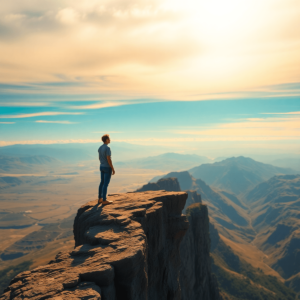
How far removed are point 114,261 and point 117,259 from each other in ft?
0.76

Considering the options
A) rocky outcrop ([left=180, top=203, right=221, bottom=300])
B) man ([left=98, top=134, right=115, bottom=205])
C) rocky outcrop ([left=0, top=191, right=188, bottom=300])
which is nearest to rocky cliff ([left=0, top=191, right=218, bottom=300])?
rocky outcrop ([left=0, top=191, right=188, bottom=300])

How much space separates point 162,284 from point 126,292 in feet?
36.4

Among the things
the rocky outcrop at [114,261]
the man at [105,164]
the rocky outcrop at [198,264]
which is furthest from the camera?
the rocky outcrop at [198,264]

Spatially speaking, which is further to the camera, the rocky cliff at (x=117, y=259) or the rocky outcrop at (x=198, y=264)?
the rocky outcrop at (x=198, y=264)

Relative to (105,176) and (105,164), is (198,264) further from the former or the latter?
(105,164)

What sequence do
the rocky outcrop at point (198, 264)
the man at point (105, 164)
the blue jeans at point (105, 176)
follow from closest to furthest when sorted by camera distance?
the man at point (105, 164) < the blue jeans at point (105, 176) < the rocky outcrop at point (198, 264)

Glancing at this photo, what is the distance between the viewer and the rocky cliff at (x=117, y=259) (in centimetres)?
1270

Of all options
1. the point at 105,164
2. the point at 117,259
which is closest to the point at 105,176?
the point at 105,164

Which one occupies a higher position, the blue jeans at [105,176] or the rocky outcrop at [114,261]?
the blue jeans at [105,176]

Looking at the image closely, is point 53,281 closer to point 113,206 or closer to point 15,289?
point 15,289

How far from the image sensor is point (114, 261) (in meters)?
14.5

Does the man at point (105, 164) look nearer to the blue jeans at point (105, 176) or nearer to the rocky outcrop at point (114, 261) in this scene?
the blue jeans at point (105, 176)

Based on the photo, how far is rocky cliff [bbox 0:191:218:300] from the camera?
12.7 meters

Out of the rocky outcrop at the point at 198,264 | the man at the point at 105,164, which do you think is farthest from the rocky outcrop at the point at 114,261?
the rocky outcrop at the point at 198,264
